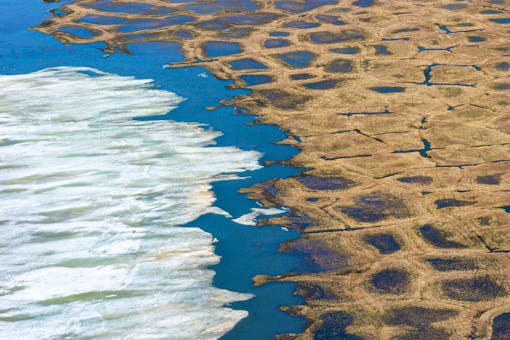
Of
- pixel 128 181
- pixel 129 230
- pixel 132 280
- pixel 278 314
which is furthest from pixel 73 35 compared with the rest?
pixel 278 314

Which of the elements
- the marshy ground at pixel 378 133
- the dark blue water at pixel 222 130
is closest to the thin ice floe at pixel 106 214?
the dark blue water at pixel 222 130

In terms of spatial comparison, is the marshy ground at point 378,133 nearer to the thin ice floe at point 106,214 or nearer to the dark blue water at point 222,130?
the dark blue water at point 222,130

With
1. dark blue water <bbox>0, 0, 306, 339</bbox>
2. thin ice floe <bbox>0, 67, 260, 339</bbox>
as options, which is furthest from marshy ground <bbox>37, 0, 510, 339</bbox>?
thin ice floe <bbox>0, 67, 260, 339</bbox>

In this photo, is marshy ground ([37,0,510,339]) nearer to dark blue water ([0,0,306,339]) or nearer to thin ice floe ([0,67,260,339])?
dark blue water ([0,0,306,339])

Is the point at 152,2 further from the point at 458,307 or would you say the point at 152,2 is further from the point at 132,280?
the point at 458,307
